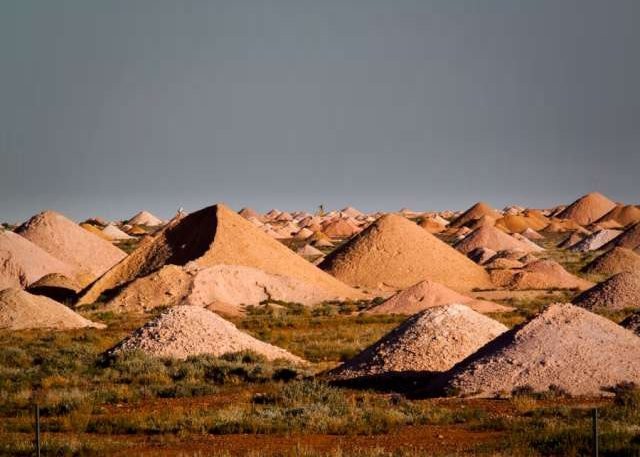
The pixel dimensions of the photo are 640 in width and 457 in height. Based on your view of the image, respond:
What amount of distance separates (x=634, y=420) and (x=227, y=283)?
102 feet

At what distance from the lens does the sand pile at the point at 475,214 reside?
121625 mm

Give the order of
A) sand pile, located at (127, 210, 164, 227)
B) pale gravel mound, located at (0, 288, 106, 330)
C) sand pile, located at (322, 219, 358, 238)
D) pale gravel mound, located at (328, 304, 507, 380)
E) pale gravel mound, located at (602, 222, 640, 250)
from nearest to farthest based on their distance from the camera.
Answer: pale gravel mound, located at (328, 304, 507, 380)
pale gravel mound, located at (0, 288, 106, 330)
pale gravel mound, located at (602, 222, 640, 250)
sand pile, located at (322, 219, 358, 238)
sand pile, located at (127, 210, 164, 227)

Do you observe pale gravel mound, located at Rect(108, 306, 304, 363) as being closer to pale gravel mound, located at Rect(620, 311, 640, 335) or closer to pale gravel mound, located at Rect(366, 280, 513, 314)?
pale gravel mound, located at Rect(620, 311, 640, 335)

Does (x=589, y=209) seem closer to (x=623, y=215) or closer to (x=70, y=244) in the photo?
(x=623, y=215)

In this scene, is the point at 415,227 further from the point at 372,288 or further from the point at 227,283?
the point at 227,283

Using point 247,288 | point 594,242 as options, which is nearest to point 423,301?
point 247,288

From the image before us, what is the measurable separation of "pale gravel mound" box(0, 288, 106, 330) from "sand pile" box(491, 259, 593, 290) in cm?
2443

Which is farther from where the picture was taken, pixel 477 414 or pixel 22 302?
pixel 22 302

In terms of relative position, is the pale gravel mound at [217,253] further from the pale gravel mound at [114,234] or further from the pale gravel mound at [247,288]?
the pale gravel mound at [114,234]

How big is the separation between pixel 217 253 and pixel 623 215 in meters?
81.1

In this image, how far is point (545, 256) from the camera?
7906cm

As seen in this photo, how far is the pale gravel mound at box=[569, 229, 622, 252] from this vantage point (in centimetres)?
8781

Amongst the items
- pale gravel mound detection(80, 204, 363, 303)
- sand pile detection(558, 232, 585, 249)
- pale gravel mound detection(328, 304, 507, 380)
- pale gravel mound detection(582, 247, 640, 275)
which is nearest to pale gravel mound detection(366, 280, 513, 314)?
pale gravel mound detection(80, 204, 363, 303)

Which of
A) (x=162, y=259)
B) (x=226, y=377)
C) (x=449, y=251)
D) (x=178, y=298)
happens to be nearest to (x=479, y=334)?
(x=226, y=377)
